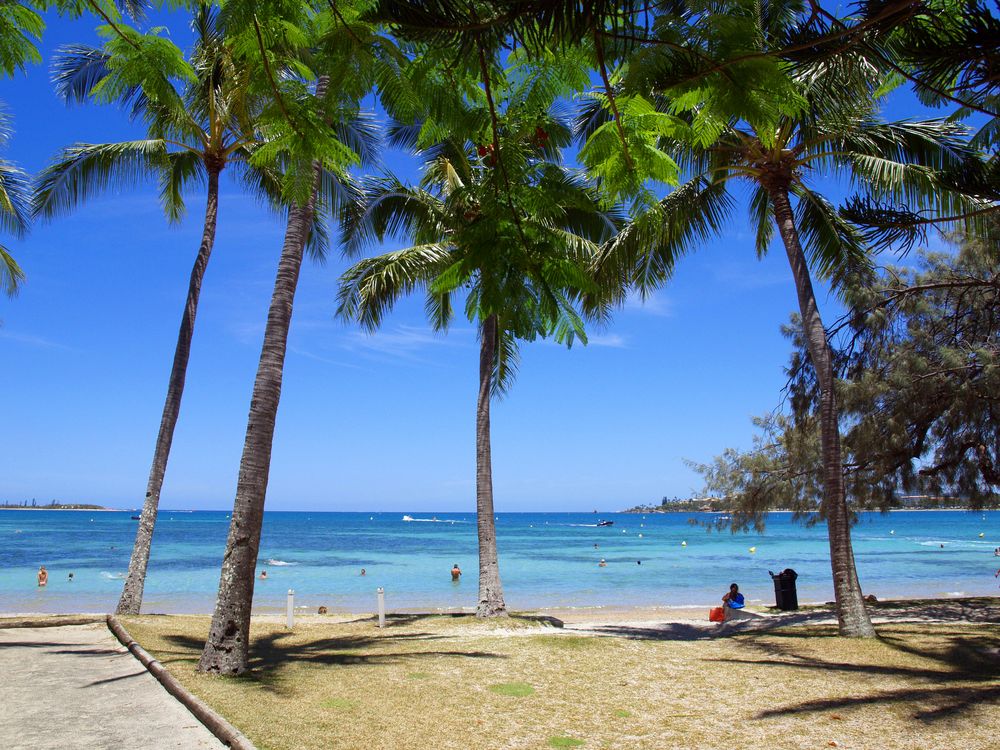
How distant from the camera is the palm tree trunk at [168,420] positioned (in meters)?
12.8

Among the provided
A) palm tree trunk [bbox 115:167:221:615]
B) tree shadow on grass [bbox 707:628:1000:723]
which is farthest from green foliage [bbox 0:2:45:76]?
palm tree trunk [bbox 115:167:221:615]

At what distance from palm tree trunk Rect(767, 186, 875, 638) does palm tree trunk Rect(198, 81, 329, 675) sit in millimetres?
7510

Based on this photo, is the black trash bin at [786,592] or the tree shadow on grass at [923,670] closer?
the tree shadow on grass at [923,670]

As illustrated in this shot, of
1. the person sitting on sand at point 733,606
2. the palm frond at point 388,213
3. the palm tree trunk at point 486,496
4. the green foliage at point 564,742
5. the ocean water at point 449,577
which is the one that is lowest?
the ocean water at point 449,577

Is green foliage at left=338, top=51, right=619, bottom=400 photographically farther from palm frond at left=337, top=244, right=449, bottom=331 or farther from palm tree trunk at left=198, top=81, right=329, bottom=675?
palm frond at left=337, top=244, right=449, bottom=331

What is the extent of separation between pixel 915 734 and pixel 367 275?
39.3 ft

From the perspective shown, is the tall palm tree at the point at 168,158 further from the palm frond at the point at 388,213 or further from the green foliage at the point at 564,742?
the green foliage at the point at 564,742

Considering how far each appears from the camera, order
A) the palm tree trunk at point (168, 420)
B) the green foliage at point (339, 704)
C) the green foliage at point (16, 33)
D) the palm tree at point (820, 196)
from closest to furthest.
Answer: the green foliage at point (16, 33) < the green foliage at point (339, 704) < the palm tree at point (820, 196) < the palm tree trunk at point (168, 420)

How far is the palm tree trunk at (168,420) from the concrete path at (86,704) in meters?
2.95

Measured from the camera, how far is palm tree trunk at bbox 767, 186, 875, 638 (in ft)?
34.4

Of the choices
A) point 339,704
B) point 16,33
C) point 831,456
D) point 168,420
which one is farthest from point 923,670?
point 168,420

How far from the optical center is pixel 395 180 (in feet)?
49.1

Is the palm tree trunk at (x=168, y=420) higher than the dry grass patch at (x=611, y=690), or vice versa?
the palm tree trunk at (x=168, y=420)

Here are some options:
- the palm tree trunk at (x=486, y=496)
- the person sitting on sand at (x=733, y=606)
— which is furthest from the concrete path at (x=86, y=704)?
the person sitting on sand at (x=733, y=606)
